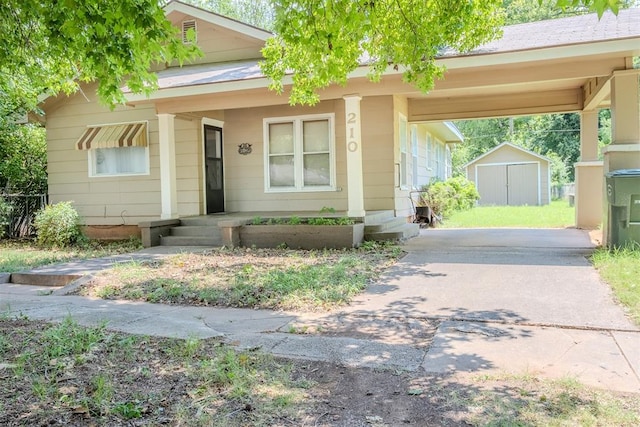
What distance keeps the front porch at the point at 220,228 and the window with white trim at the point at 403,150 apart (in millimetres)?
991

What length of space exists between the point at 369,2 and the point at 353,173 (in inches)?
161

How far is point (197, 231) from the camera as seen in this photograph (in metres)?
9.90

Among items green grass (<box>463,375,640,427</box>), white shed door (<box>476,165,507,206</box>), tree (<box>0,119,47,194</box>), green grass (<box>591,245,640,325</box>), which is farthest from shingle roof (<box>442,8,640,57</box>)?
white shed door (<box>476,165,507,206</box>)

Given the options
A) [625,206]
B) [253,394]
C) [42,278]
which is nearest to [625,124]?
[625,206]

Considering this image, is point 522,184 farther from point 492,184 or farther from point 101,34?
point 101,34

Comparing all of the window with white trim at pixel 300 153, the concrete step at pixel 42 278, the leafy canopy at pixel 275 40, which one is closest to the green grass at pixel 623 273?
the leafy canopy at pixel 275 40

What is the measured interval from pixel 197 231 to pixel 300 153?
2.79 m

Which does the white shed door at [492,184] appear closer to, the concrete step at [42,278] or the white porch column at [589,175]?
the white porch column at [589,175]

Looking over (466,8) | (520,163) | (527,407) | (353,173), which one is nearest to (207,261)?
(353,173)

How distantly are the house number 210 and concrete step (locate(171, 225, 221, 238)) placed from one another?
310 cm

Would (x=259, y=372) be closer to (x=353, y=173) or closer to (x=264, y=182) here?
(x=353, y=173)

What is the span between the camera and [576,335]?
384cm

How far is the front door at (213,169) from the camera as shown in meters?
11.1

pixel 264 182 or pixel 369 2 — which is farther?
pixel 264 182
